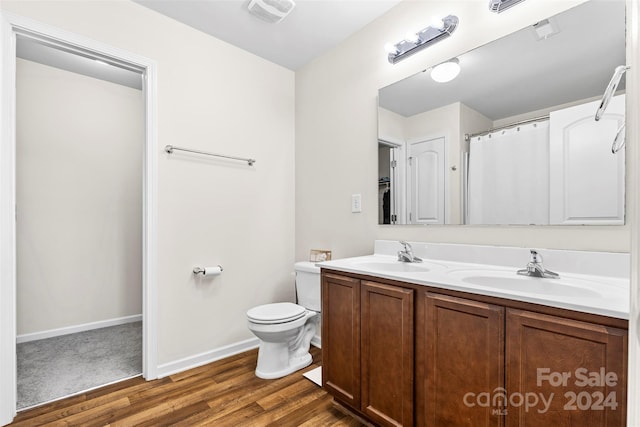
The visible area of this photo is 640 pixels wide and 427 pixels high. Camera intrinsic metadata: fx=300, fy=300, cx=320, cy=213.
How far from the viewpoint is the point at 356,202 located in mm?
2260

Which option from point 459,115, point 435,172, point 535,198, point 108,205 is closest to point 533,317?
point 535,198

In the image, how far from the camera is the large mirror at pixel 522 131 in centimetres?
127

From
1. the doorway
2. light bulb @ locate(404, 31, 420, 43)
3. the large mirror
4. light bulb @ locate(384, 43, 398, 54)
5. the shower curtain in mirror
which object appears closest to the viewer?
the large mirror

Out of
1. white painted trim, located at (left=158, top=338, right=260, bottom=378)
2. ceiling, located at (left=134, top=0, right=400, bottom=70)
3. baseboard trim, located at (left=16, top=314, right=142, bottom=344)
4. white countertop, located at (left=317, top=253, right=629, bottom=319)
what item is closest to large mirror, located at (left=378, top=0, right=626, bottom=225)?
white countertop, located at (left=317, top=253, right=629, bottom=319)

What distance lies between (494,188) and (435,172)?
34 cm

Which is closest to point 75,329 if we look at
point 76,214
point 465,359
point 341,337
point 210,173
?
point 76,214

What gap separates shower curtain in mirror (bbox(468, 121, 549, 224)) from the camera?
4.64 ft

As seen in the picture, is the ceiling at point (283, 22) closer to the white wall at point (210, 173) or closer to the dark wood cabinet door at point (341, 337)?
the white wall at point (210, 173)

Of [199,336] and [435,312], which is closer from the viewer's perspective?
[435,312]

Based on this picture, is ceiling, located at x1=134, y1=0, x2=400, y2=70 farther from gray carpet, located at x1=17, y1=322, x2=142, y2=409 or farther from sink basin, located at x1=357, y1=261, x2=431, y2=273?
gray carpet, located at x1=17, y1=322, x2=142, y2=409

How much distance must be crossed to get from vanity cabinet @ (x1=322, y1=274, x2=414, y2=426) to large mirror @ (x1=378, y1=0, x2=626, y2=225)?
2.19 feet

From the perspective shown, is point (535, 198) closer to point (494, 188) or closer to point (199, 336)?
point (494, 188)

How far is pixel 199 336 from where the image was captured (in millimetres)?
2240

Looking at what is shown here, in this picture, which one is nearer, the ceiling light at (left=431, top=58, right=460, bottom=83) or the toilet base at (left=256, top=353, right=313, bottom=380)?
the ceiling light at (left=431, top=58, right=460, bottom=83)
